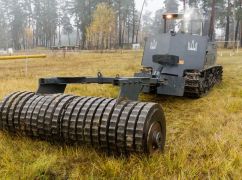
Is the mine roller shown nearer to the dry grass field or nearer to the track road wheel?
the track road wheel

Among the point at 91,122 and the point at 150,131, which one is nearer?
the point at 150,131

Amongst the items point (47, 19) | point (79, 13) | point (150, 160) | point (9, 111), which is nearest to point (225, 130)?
point (150, 160)

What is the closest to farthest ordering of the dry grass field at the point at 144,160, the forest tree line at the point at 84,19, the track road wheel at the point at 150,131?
the dry grass field at the point at 144,160 → the track road wheel at the point at 150,131 → the forest tree line at the point at 84,19

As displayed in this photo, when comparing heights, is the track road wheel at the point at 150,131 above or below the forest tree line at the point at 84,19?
below

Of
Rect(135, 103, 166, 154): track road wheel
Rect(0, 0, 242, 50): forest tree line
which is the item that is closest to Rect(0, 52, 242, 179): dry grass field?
Rect(135, 103, 166, 154): track road wheel

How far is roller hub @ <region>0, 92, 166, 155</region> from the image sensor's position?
3889mm

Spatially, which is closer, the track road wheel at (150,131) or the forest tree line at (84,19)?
the track road wheel at (150,131)

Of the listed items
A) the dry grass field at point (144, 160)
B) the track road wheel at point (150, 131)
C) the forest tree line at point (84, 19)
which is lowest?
the dry grass field at point (144, 160)

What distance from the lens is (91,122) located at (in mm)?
4086

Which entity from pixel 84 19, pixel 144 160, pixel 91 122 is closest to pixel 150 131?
pixel 144 160

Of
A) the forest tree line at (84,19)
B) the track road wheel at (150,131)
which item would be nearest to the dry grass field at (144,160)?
the track road wheel at (150,131)

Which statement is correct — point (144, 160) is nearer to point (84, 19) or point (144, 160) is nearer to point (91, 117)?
point (91, 117)

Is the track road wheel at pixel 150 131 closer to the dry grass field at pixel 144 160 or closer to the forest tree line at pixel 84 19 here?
the dry grass field at pixel 144 160

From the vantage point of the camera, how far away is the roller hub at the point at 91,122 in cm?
389
